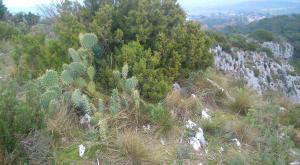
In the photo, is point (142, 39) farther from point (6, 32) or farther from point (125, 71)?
point (6, 32)

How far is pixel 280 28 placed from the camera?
265 ft

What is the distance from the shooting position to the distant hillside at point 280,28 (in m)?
74.5

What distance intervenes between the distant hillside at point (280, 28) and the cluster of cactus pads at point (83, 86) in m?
70.4

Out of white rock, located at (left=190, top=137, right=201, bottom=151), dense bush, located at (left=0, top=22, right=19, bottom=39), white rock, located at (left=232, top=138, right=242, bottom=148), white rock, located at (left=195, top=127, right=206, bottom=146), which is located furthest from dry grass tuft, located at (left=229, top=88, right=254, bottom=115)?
dense bush, located at (left=0, top=22, right=19, bottom=39)

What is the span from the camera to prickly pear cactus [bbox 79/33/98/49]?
16.0ft

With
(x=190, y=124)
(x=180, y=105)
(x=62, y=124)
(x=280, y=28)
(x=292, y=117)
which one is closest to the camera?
(x=62, y=124)

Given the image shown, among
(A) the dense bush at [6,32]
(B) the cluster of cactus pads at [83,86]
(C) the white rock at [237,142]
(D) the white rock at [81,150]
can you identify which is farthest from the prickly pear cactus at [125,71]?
(A) the dense bush at [6,32]

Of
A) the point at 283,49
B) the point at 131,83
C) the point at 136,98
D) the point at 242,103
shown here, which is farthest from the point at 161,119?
the point at 283,49

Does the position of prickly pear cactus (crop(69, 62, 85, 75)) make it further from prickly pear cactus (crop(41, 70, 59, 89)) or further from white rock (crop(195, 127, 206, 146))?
white rock (crop(195, 127, 206, 146))

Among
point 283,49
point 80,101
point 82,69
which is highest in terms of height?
point 82,69

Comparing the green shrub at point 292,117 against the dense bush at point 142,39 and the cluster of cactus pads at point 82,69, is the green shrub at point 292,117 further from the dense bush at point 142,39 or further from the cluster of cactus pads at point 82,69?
the cluster of cactus pads at point 82,69

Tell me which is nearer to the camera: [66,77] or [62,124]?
[62,124]

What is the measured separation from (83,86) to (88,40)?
23.5 inches

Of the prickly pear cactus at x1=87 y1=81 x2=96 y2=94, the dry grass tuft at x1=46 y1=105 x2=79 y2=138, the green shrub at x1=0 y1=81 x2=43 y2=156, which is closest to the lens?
the green shrub at x1=0 y1=81 x2=43 y2=156
